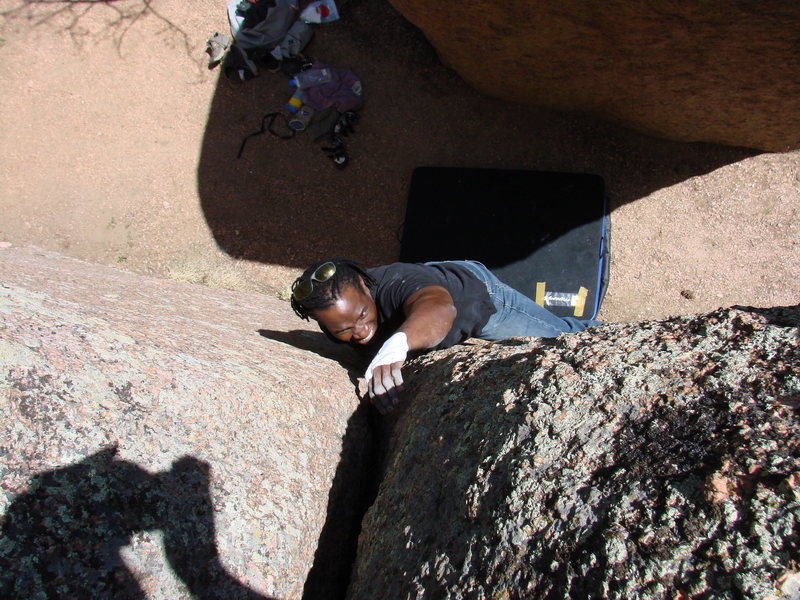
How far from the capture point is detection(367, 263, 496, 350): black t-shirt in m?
2.41

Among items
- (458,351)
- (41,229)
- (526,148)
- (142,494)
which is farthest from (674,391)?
(41,229)

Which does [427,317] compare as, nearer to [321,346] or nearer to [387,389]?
[387,389]

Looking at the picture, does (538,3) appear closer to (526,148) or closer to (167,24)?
(526,148)

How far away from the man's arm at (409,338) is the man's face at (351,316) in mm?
164

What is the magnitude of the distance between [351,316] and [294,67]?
324cm

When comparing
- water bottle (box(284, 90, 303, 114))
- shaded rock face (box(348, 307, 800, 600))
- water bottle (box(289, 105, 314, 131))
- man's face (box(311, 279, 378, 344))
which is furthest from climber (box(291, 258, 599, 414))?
water bottle (box(284, 90, 303, 114))

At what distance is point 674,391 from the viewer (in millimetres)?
1248

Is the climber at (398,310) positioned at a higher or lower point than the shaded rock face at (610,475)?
lower

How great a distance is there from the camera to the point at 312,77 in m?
4.55

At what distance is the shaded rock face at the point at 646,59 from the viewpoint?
259cm

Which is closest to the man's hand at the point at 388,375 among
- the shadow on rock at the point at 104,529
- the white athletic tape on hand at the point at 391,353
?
the white athletic tape on hand at the point at 391,353

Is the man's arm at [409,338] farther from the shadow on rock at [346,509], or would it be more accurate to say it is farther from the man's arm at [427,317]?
the shadow on rock at [346,509]

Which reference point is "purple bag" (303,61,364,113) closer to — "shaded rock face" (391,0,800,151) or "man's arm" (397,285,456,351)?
"shaded rock face" (391,0,800,151)

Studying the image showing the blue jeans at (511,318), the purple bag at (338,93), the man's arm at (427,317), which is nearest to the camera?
the man's arm at (427,317)
